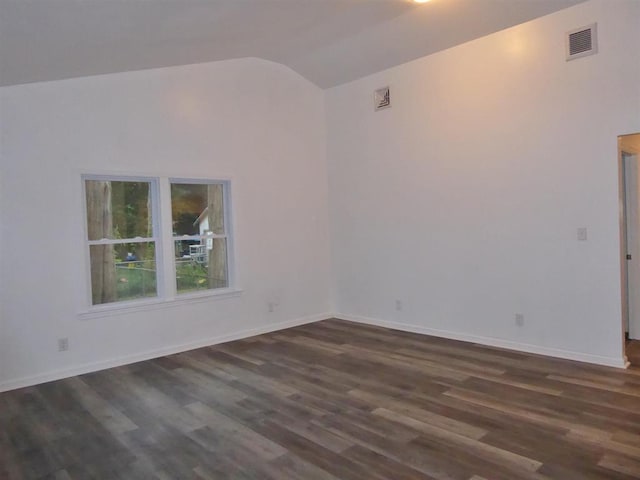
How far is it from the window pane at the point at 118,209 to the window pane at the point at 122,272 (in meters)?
0.14

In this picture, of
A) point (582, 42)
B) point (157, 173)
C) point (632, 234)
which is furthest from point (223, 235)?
point (632, 234)

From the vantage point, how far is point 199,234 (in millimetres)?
5422

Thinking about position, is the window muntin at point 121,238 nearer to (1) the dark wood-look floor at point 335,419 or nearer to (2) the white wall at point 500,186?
(1) the dark wood-look floor at point 335,419

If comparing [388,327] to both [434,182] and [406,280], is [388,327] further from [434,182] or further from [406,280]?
[434,182]

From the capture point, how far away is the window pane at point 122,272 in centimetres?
464

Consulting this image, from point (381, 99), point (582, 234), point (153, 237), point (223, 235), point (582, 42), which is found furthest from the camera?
point (381, 99)

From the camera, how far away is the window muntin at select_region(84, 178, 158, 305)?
4613mm

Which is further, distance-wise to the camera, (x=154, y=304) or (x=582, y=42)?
(x=154, y=304)

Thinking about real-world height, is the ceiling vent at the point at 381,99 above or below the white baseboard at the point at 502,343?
above

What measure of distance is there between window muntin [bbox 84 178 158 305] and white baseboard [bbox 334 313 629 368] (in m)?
2.85

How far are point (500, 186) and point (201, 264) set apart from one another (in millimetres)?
3536

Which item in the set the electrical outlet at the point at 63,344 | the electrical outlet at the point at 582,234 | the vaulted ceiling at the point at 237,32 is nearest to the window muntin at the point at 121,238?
the electrical outlet at the point at 63,344

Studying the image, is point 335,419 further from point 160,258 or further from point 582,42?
point 582,42

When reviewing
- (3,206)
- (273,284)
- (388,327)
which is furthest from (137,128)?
(388,327)
